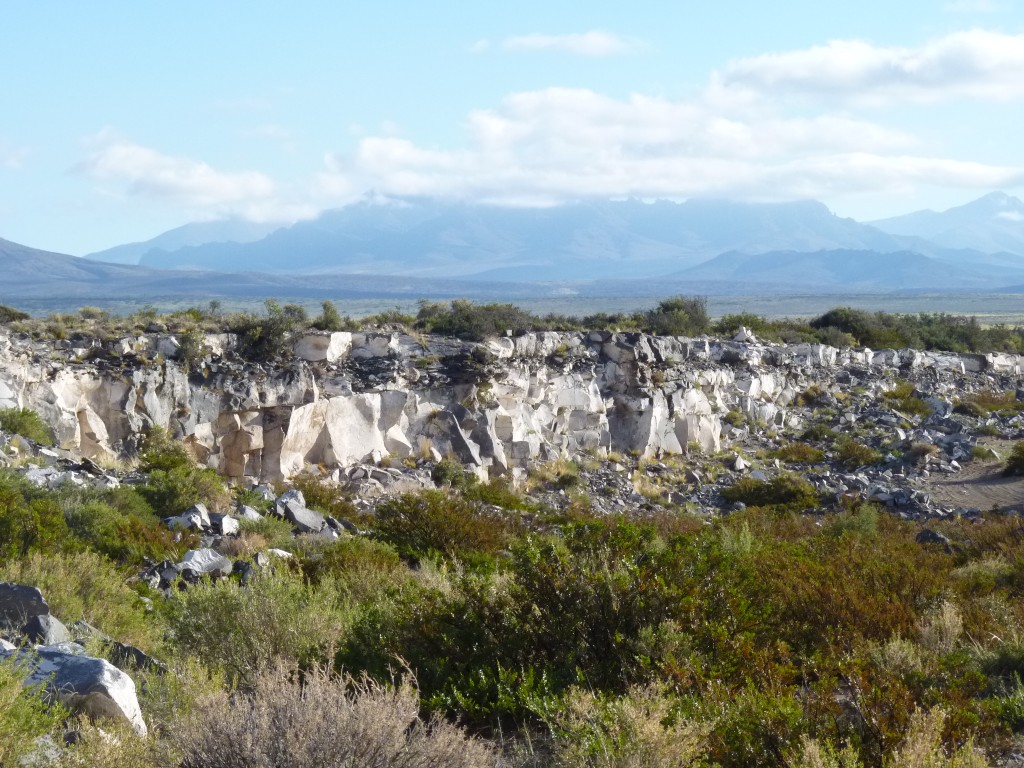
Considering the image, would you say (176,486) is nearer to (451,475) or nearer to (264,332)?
(451,475)

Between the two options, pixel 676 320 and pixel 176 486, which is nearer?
pixel 176 486

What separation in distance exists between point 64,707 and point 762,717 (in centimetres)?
315

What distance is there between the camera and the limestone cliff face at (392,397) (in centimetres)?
1587

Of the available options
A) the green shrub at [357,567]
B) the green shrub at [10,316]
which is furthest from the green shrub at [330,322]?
the green shrub at [357,567]

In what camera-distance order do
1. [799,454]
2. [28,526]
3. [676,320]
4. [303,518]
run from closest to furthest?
[28,526], [303,518], [799,454], [676,320]

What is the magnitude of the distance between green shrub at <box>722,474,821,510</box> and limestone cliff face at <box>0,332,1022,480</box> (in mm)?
3282

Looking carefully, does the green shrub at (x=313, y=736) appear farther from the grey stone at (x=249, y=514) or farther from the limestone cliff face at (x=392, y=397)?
the limestone cliff face at (x=392, y=397)

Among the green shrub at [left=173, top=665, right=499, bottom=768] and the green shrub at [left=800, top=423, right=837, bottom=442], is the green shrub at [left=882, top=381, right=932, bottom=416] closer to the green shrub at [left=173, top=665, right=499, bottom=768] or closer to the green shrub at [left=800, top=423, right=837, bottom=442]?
the green shrub at [left=800, top=423, right=837, bottom=442]

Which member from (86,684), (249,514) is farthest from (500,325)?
(86,684)

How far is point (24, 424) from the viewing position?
13.9 meters

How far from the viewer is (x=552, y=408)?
21688 millimetres

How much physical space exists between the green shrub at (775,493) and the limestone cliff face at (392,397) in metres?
3.28

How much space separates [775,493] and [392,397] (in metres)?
8.04

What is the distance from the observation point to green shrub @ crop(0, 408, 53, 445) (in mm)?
13820
